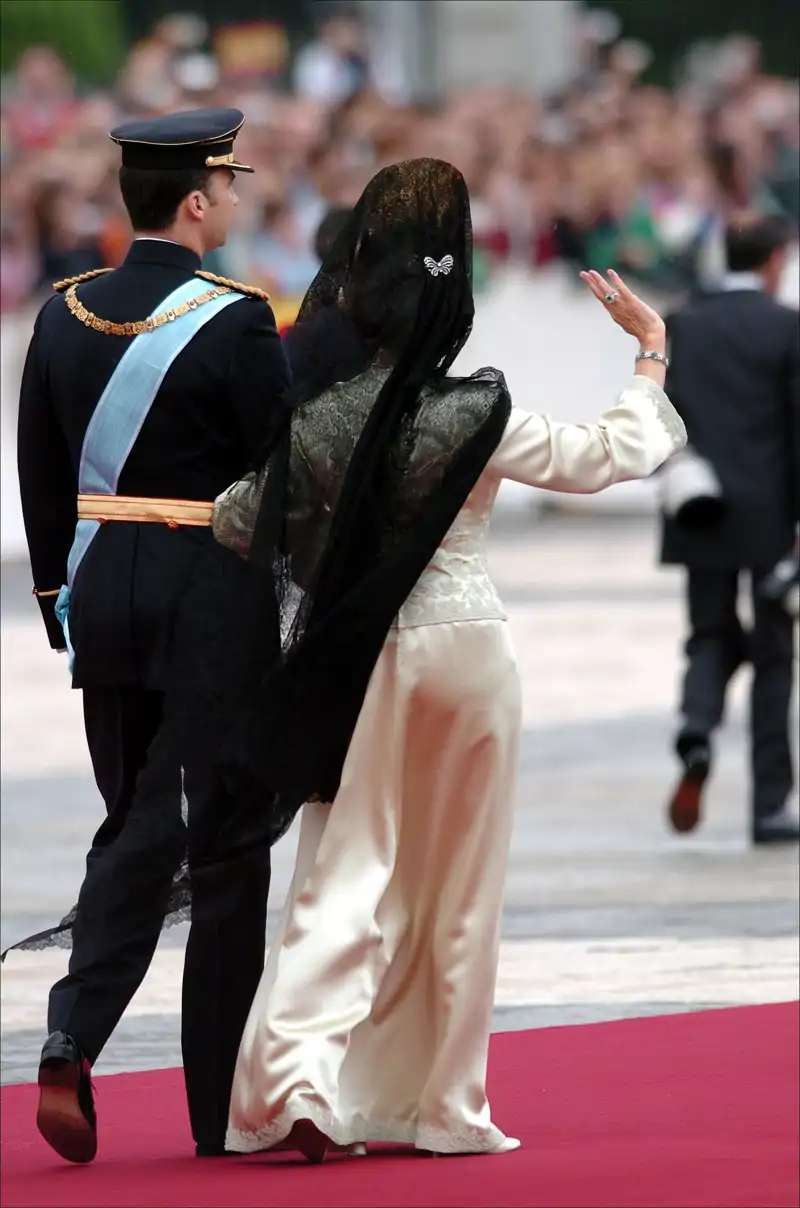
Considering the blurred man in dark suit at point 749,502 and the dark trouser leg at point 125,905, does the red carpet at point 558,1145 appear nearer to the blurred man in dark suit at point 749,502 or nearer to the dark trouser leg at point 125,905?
the dark trouser leg at point 125,905

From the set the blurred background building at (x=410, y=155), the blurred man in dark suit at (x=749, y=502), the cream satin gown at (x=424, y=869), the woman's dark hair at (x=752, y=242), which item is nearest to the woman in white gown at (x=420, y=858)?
the cream satin gown at (x=424, y=869)

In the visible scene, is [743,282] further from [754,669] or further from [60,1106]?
[60,1106]

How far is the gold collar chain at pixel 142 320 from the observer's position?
5.18 meters

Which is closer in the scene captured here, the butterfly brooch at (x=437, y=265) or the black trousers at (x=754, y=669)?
the butterfly brooch at (x=437, y=265)

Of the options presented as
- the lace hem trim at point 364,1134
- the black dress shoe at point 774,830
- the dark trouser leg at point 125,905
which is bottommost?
the black dress shoe at point 774,830

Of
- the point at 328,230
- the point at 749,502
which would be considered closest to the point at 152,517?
the point at 328,230

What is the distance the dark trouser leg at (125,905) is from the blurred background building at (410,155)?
12984mm

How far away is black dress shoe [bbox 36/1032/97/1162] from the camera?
4893 mm

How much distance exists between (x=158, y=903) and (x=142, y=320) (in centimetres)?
101

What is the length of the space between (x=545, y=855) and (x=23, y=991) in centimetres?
245

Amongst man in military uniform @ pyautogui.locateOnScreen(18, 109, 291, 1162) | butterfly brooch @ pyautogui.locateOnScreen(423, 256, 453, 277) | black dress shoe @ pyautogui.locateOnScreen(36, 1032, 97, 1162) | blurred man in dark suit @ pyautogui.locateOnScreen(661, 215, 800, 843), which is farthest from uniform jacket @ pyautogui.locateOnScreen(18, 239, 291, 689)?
blurred man in dark suit @ pyautogui.locateOnScreen(661, 215, 800, 843)

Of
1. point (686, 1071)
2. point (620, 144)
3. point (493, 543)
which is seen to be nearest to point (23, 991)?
point (686, 1071)

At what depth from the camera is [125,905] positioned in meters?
5.07

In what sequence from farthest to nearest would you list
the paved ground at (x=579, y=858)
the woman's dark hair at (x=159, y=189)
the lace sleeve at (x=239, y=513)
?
the paved ground at (x=579, y=858)
the woman's dark hair at (x=159, y=189)
the lace sleeve at (x=239, y=513)
